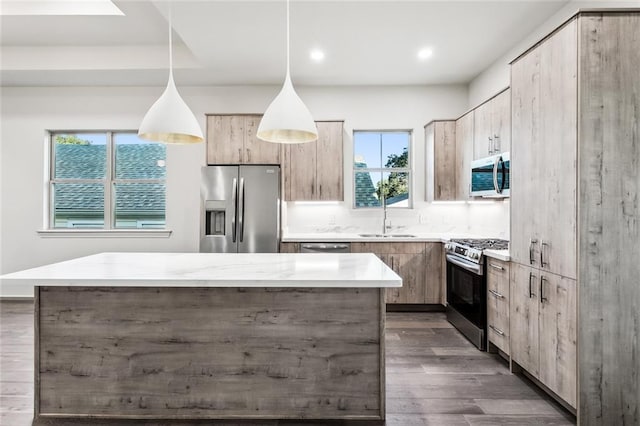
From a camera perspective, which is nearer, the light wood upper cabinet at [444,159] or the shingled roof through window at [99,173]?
the light wood upper cabinet at [444,159]

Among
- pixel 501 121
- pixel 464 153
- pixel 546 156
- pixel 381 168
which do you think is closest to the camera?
pixel 546 156

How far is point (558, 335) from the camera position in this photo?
88.1 inches

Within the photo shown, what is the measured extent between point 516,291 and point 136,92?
509cm

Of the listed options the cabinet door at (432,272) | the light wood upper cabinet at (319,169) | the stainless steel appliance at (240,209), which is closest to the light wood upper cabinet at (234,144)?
the stainless steel appliance at (240,209)

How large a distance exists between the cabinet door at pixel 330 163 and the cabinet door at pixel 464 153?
4.65 ft

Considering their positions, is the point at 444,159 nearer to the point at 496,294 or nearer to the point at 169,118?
the point at 496,294

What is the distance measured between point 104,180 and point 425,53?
4.51 metres

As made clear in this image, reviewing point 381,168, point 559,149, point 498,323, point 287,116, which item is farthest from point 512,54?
point 287,116

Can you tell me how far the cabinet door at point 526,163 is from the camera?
246 cm

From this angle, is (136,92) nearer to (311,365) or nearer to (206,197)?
(206,197)

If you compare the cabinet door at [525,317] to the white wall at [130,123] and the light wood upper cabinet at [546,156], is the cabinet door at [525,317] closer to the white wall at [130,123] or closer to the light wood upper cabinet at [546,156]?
the light wood upper cabinet at [546,156]

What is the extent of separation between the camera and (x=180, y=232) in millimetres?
5055

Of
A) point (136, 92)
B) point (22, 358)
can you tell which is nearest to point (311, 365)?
point (22, 358)

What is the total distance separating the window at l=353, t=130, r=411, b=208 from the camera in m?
5.16
